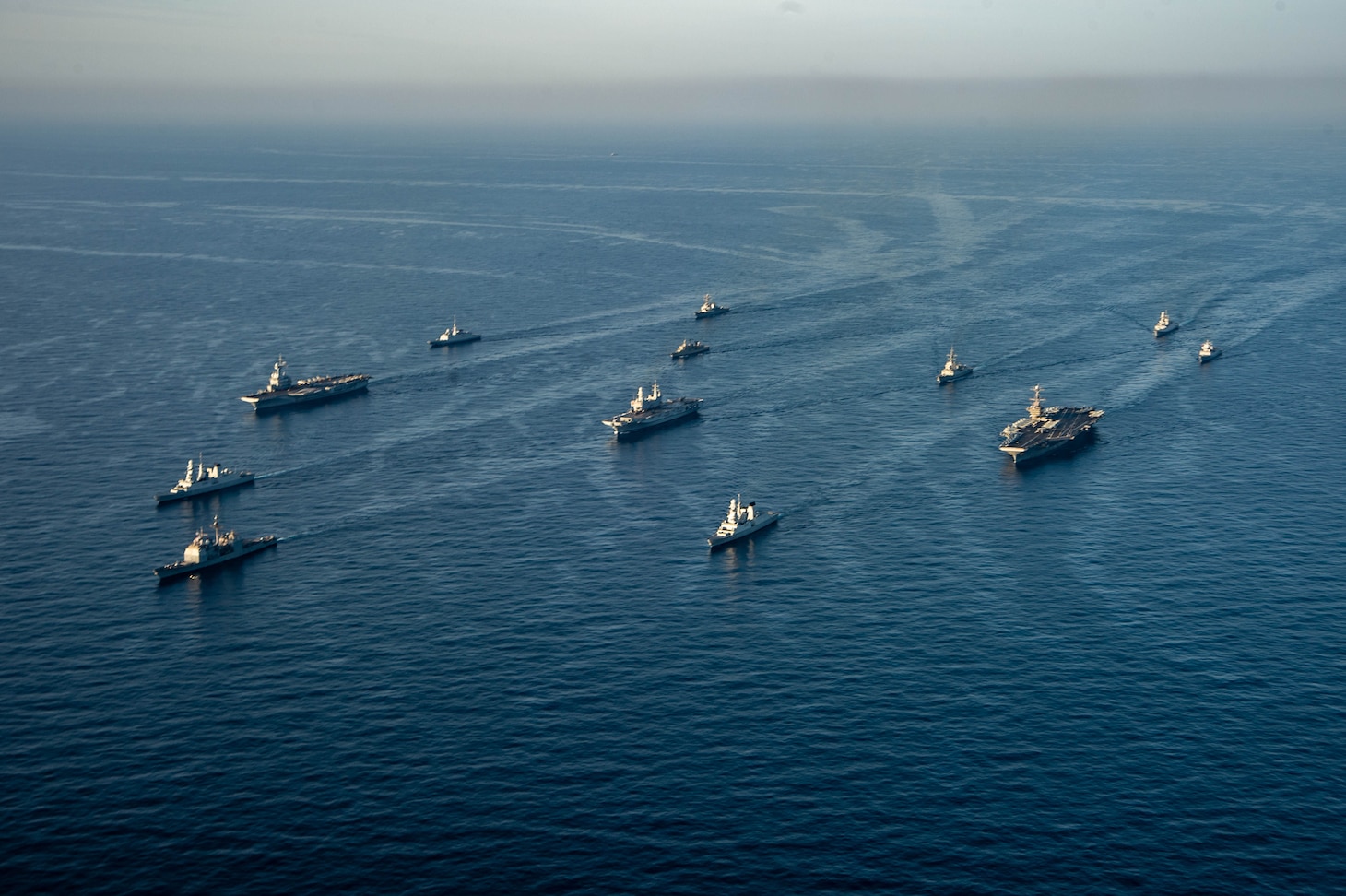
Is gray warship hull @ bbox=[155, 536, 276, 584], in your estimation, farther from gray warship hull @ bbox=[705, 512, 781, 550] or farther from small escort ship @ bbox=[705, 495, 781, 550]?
small escort ship @ bbox=[705, 495, 781, 550]

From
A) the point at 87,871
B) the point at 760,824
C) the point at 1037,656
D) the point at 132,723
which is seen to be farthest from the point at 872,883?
the point at 132,723

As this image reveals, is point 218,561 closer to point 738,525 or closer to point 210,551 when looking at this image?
point 210,551

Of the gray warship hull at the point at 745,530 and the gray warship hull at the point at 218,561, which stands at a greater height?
the gray warship hull at the point at 745,530

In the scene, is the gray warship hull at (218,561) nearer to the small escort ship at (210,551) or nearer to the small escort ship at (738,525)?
the small escort ship at (210,551)

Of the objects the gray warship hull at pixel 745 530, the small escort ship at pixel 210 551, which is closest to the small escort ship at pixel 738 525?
the gray warship hull at pixel 745 530

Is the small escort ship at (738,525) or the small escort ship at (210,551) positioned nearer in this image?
the small escort ship at (210,551)

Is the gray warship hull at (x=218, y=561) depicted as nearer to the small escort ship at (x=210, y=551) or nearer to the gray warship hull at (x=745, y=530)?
the small escort ship at (x=210, y=551)

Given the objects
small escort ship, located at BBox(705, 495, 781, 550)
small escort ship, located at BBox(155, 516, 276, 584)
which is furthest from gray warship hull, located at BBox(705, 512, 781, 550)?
small escort ship, located at BBox(155, 516, 276, 584)

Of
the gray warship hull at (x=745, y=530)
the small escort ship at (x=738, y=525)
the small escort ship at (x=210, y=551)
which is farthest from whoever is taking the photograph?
the small escort ship at (x=738, y=525)

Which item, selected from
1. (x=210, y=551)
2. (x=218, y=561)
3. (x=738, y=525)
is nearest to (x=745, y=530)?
(x=738, y=525)

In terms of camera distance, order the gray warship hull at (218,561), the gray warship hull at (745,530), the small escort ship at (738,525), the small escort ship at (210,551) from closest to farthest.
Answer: the gray warship hull at (218,561), the small escort ship at (210,551), the gray warship hull at (745,530), the small escort ship at (738,525)
